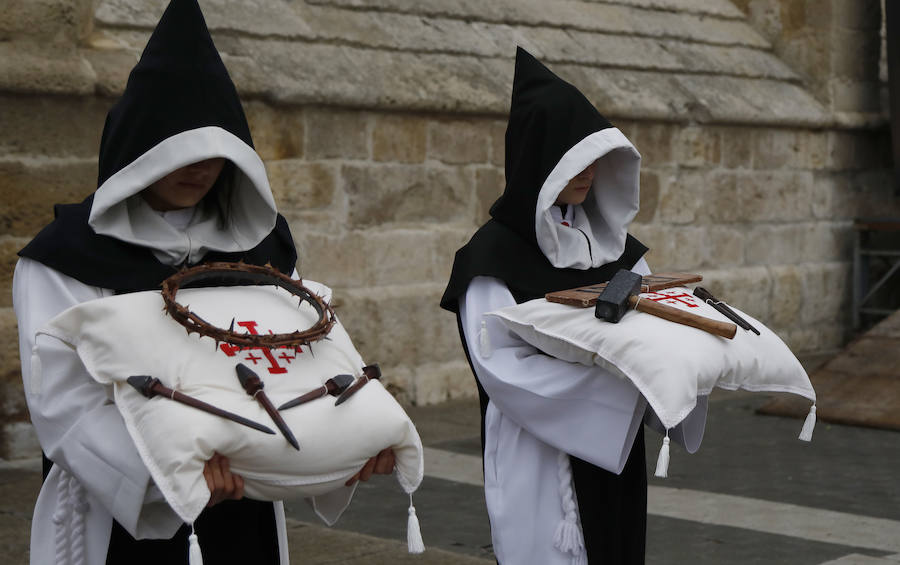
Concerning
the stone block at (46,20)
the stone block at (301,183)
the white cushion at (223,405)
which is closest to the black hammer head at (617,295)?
the white cushion at (223,405)

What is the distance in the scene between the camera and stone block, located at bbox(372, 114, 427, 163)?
802 cm

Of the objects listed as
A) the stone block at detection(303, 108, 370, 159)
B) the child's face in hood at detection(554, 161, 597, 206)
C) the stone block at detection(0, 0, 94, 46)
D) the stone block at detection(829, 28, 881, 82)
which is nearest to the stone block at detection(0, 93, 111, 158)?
the stone block at detection(0, 0, 94, 46)

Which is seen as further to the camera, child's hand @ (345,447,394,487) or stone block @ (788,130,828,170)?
stone block @ (788,130,828,170)

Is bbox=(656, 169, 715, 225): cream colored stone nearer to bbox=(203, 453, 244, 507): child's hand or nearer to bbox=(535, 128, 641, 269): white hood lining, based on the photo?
bbox=(535, 128, 641, 269): white hood lining

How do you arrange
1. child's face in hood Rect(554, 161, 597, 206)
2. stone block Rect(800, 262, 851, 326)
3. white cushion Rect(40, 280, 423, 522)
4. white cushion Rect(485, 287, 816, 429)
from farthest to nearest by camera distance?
stone block Rect(800, 262, 851, 326), child's face in hood Rect(554, 161, 597, 206), white cushion Rect(485, 287, 816, 429), white cushion Rect(40, 280, 423, 522)

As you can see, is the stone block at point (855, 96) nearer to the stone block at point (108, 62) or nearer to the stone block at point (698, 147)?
the stone block at point (698, 147)

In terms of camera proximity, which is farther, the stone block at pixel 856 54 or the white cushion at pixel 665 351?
the stone block at pixel 856 54

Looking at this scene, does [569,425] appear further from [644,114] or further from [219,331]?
Result: [644,114]

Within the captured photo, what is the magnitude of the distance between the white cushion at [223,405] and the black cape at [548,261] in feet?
2.76

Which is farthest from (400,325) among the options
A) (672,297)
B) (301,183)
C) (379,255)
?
(672,297)

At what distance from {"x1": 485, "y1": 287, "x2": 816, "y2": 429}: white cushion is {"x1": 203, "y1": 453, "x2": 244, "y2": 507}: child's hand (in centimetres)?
96

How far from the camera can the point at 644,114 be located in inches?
371

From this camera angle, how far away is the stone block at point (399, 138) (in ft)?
26.3

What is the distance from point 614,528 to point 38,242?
1606 millimetres
